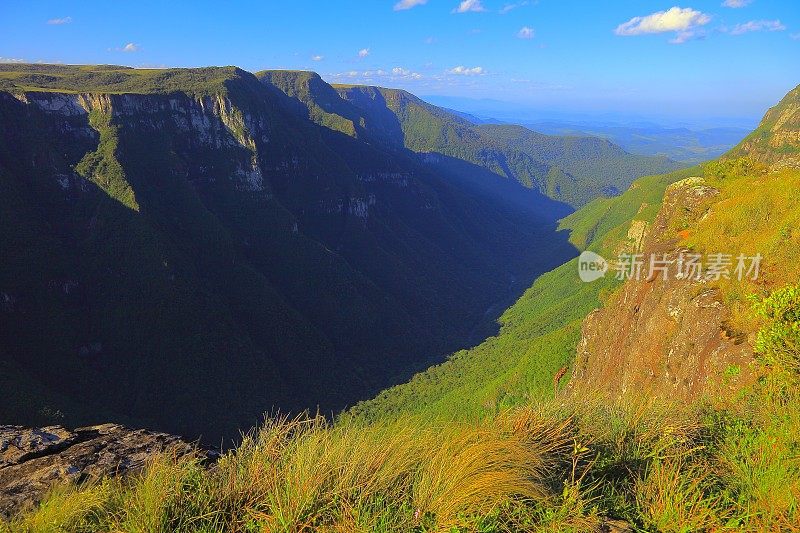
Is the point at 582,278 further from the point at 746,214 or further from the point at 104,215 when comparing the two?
the point at 104,215

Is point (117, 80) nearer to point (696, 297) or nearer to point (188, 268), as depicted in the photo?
point (188, 268)

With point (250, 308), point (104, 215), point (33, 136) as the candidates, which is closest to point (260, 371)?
point (250, 308)

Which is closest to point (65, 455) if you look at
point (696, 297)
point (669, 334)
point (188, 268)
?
point (696, 297)

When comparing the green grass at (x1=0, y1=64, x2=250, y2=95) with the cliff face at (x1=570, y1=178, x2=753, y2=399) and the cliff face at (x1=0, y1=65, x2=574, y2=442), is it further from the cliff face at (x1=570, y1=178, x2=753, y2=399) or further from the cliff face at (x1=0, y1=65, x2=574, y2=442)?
the cliff face at (x1=570, y1=178, x2=753, y2=399)

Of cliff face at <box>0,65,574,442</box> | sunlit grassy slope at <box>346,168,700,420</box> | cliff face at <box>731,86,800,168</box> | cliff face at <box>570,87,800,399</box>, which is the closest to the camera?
cliff face at <box>570,87,800,399</box>

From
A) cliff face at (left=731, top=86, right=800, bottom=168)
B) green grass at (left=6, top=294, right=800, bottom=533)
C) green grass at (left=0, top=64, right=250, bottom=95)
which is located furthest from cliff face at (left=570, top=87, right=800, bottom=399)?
green grass at (left=0, top=64, right=250, bottom=95)
